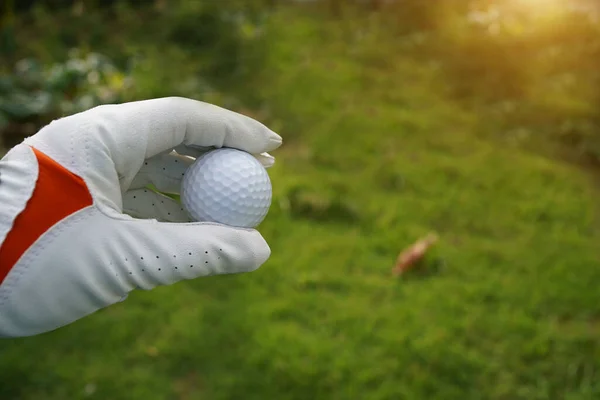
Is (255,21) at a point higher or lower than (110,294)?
higher

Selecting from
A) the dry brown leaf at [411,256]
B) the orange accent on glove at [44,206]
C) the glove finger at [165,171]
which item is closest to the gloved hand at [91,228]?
the orange accent on glove at [44,206]

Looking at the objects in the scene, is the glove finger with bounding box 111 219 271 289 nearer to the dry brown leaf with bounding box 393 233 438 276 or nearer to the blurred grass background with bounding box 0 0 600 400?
the blurred grass background with bounding box 0 0 600 400

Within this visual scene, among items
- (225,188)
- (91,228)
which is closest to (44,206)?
(91,228)

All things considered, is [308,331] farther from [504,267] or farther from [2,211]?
[2,211]

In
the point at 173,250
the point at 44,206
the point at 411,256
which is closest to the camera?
the point at 44,206

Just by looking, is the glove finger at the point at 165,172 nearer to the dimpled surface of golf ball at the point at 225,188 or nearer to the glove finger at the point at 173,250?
the dimpled surface of golf ball at the point at 225,188

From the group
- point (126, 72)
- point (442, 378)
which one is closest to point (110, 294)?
point (442, 378)

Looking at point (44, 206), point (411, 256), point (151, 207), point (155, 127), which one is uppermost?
point (155, 127)

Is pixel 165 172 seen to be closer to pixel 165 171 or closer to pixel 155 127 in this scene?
pixel 165 171
